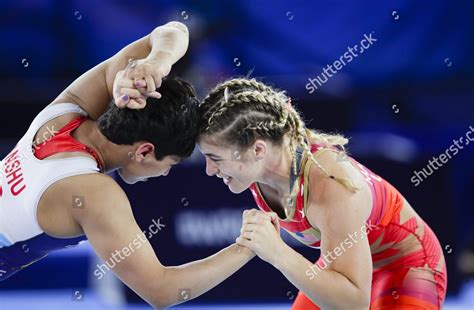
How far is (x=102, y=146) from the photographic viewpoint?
13.0 feet

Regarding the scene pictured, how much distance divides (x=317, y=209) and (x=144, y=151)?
33.7 inches

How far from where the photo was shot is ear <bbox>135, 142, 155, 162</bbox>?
12.7 feet

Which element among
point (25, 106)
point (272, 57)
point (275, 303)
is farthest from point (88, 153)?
point (272, 57)

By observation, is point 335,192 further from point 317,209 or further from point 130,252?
point 130,252

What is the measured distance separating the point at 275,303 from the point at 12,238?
11.4 feet

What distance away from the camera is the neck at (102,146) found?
12.9 feet

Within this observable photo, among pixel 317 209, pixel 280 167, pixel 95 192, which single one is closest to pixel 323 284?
pixel 317 209

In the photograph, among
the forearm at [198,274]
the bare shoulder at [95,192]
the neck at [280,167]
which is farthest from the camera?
the neck at [280,167]

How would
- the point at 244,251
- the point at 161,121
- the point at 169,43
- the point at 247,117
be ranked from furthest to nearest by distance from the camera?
the point at 169,43, the point at 247,117, the point at 244,251, the point at 161,121

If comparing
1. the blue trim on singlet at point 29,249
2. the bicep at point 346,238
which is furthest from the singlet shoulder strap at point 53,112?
the bicep at point 346,238

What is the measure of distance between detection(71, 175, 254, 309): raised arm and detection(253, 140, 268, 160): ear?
556mm

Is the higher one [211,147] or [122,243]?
[211,147]

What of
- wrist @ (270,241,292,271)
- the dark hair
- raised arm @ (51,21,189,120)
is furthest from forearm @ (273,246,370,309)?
raised arm @ (51,21,189,120)

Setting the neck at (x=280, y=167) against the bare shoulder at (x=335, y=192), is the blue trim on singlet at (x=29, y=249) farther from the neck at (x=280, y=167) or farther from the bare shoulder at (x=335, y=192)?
the bare shoulder at (x=335, y=192)
